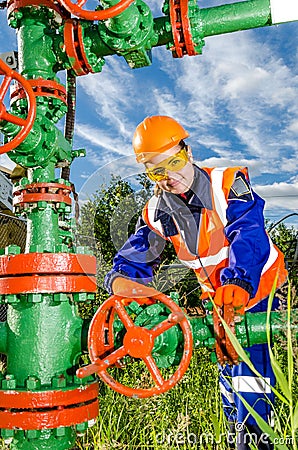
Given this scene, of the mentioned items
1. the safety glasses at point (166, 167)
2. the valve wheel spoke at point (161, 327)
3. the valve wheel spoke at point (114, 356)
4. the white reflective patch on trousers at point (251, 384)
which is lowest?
the white reflective patch on trousers at point (251, 384)

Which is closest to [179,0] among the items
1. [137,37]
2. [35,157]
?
[137,37]

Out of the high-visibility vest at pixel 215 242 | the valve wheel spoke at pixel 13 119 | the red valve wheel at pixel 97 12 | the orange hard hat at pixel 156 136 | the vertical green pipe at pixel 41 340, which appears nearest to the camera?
the red valve wheel at pixel 97 12

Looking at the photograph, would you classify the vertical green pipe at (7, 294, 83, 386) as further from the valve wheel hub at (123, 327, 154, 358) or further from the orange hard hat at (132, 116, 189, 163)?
the orange hard hat at (132, 116, 189, 163)

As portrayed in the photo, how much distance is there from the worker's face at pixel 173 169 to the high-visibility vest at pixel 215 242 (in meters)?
0.14

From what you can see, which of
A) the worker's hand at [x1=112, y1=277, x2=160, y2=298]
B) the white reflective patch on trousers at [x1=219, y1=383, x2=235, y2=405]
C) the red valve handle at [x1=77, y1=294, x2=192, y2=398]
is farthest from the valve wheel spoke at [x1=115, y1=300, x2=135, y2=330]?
the white reflective patch on trousers at [x1=219, y1=383, x2=235, y2=405]

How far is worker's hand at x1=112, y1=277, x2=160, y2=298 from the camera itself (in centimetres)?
163

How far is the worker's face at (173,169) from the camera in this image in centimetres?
173

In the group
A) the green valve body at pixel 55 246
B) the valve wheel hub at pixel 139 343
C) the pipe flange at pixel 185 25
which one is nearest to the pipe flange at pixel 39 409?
the green valve body at pixel 55 246

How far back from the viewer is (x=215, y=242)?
2.18 meters

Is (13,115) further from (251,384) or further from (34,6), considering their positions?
(251,384)

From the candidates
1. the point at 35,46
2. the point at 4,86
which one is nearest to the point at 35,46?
the point at 35,46

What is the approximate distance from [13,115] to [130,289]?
73cm

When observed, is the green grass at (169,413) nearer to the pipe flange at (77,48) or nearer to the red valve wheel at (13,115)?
the red valve wheel at (13,115)

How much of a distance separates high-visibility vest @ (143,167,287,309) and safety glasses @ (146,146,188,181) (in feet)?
1.13
